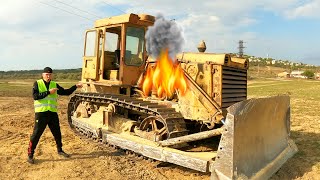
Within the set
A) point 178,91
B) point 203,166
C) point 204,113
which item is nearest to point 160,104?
point 178,91

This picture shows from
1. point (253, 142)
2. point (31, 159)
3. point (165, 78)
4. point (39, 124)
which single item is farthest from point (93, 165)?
point (253, 142)

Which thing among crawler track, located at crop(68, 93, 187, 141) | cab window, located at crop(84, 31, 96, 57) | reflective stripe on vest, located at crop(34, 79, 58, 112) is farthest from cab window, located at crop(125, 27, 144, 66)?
reflective stripe on vest, located at crop(34, 79, 58, 112)

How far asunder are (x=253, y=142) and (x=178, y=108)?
1838mm

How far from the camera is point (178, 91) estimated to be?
22.8 ft

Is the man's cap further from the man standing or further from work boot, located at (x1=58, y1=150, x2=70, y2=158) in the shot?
work boot, located at (x1=58, y1=150, x2=70, y2=158)

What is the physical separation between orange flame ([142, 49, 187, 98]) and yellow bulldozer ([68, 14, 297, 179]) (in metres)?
0.02

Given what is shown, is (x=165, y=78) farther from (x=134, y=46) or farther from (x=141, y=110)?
(x=134, y=46)

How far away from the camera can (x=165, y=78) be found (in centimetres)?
728

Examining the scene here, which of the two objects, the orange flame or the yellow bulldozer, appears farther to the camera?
the orange flame

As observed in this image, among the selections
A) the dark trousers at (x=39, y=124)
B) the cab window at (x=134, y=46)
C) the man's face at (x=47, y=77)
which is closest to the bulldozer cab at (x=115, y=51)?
the cab window at (x=134, y=46)

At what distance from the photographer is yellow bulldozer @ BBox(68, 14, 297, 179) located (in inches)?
214

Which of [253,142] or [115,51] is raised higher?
[115,51]

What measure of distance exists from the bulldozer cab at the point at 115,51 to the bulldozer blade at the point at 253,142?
3527 millimetres

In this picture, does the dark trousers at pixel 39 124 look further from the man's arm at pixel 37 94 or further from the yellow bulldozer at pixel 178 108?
the yellow bulldozer at pixel 178 108
